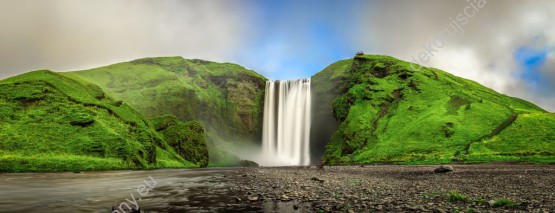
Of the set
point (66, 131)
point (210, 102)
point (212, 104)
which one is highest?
point (210, 102)

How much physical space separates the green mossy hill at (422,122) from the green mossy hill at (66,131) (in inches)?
2615

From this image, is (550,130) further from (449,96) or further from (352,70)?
(352,70)

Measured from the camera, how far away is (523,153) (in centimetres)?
6731

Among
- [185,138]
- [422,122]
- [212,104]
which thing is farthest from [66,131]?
[422,122]

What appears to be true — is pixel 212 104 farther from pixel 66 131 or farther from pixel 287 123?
pixel 66 131

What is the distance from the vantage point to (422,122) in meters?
102

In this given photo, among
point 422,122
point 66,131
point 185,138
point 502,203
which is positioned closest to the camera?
point 502,203

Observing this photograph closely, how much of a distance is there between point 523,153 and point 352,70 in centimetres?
10264

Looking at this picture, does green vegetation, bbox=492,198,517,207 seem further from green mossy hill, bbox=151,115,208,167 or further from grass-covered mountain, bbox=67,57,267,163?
grass-covered mountain, bbox=67,57,267,163

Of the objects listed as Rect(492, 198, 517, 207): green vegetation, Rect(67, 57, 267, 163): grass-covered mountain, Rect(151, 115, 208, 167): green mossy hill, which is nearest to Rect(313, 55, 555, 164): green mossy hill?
Rect(67, 57, 267, 163): grass-covered mountain

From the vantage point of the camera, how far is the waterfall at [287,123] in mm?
143613

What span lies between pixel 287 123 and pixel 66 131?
3653 inches


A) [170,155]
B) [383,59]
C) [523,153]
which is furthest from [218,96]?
[523,153]

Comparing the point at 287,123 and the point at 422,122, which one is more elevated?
the point at 287,123
